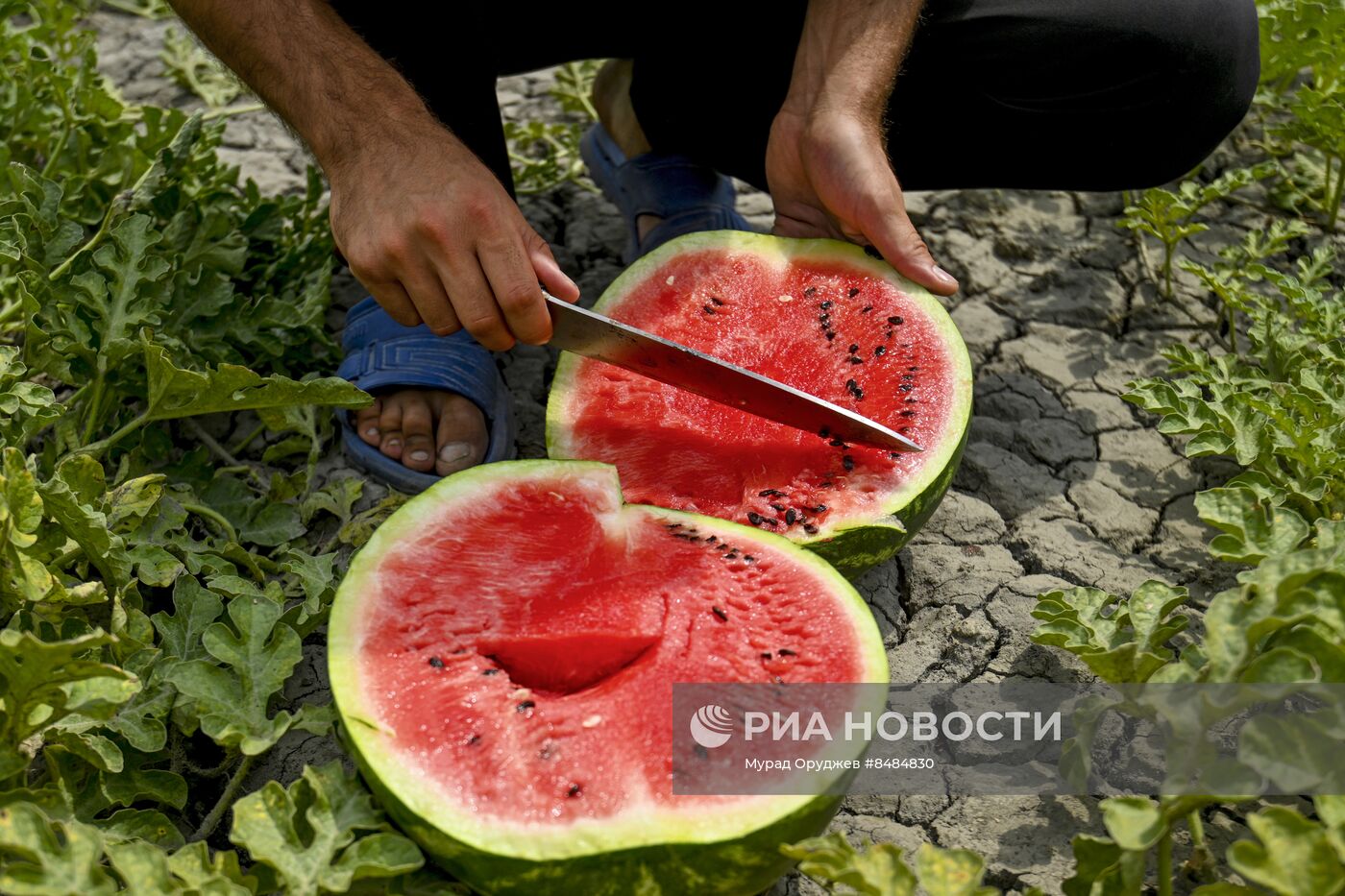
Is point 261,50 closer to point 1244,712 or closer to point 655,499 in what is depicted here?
point 655,499

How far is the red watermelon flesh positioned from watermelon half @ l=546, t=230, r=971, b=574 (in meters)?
0.19

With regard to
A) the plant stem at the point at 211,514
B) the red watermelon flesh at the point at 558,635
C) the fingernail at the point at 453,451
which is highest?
the red watermelon flesh at the point at 558,635

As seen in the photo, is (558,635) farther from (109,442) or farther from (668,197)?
(668,197)

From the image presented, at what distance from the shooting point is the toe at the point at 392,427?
2.78 m

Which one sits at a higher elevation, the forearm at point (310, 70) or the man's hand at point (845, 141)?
the forearm at point (310, 70)

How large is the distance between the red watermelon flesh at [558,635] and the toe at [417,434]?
27.1 inches

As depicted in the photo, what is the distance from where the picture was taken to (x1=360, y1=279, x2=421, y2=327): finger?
91.4 inches

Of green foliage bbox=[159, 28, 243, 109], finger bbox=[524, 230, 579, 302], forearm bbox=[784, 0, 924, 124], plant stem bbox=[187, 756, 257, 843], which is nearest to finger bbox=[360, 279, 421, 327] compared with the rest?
finger bbox=[524, 230, 579, 302]

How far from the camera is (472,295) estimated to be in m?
2.20

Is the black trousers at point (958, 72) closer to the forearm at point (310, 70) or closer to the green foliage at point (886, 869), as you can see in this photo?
the forearm at point (310, 70)

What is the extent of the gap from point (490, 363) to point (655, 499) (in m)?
0.89

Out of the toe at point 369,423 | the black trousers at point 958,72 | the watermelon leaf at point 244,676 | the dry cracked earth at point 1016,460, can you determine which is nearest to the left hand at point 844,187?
the black trousers at point 958,72

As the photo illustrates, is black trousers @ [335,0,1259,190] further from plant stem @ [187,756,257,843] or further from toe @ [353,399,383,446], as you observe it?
plant stem @ [187,756,257,843]
